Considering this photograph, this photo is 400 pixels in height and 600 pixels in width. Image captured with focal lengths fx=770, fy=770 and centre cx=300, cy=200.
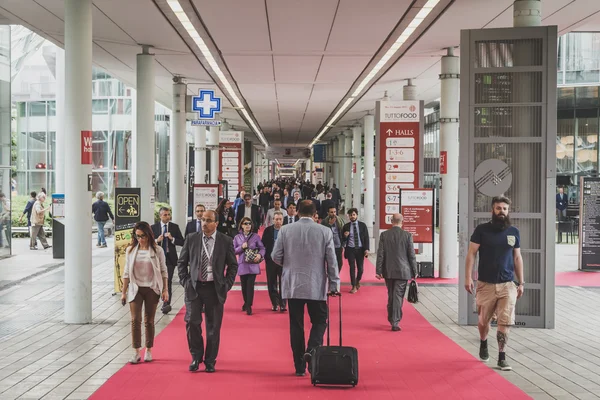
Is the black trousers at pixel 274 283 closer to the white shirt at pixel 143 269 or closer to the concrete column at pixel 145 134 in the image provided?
the white shirt at pixel 143 269

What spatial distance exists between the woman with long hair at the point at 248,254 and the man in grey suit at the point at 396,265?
6.68ft

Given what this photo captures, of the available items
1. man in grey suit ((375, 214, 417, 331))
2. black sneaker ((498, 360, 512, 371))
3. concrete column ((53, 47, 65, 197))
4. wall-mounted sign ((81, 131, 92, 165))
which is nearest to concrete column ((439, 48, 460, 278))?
man in grey suit ((375, 214, 417, 331))

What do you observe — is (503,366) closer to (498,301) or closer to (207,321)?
(498,301)

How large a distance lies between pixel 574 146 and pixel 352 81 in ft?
49.1

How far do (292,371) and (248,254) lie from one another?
4006 mm

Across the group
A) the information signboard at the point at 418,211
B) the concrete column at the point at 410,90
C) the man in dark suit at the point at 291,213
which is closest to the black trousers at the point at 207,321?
the man in dark suit at the point at 291,213

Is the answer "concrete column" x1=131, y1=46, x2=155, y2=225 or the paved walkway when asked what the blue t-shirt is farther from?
"concrete column" x1=131, y1=46, x2=155, y2=225

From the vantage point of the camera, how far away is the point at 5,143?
2119 cm

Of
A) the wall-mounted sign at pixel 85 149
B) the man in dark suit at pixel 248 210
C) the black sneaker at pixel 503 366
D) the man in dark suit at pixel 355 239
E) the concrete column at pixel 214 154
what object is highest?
the concrete column at pixel 214 154

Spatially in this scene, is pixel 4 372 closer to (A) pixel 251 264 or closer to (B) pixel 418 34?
(A) pixel 251 264

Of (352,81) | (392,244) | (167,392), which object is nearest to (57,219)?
(352,81)

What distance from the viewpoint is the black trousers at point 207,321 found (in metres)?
8.05

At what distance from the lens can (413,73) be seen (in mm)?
20891

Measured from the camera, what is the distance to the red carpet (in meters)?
7.20
